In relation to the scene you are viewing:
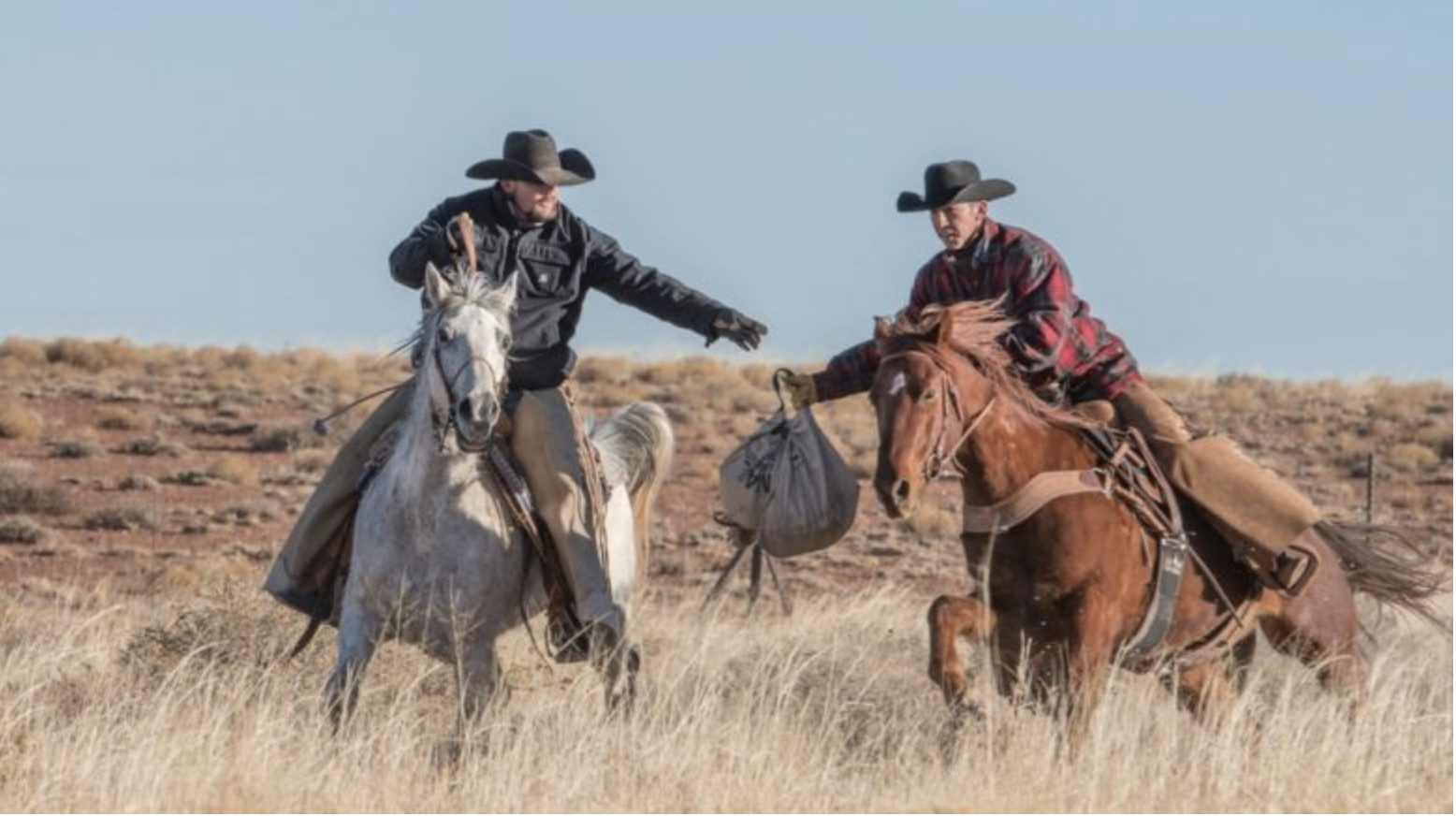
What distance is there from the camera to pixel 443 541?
1180cm

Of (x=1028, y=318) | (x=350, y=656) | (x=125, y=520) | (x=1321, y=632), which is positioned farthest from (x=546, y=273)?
(x=125, y=520)

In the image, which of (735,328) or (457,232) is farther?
(735,328)

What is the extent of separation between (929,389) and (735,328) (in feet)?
6.18

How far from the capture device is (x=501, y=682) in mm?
11898

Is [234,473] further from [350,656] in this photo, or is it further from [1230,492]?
[1230,492]

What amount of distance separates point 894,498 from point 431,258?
8.33 ft

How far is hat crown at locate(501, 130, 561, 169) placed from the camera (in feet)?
40.8

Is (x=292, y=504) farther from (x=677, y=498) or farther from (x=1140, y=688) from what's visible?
(x=1140, y=688)

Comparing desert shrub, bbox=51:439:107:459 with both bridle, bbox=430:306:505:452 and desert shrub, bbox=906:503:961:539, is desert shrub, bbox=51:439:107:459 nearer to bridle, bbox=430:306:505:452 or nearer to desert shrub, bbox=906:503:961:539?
desert shrub, bbox=906:503:961:539

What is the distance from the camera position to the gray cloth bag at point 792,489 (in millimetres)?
12742

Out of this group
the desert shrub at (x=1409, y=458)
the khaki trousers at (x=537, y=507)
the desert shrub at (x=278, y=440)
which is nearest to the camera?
the khaki trousers at (x=537, y=507)

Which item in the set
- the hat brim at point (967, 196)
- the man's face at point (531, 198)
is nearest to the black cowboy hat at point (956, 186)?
the hat brim at point (967, 196)

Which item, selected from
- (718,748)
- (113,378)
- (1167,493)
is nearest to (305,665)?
(718,748)

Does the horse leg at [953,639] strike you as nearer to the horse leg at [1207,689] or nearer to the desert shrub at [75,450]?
the horse leg at [1207,689]
